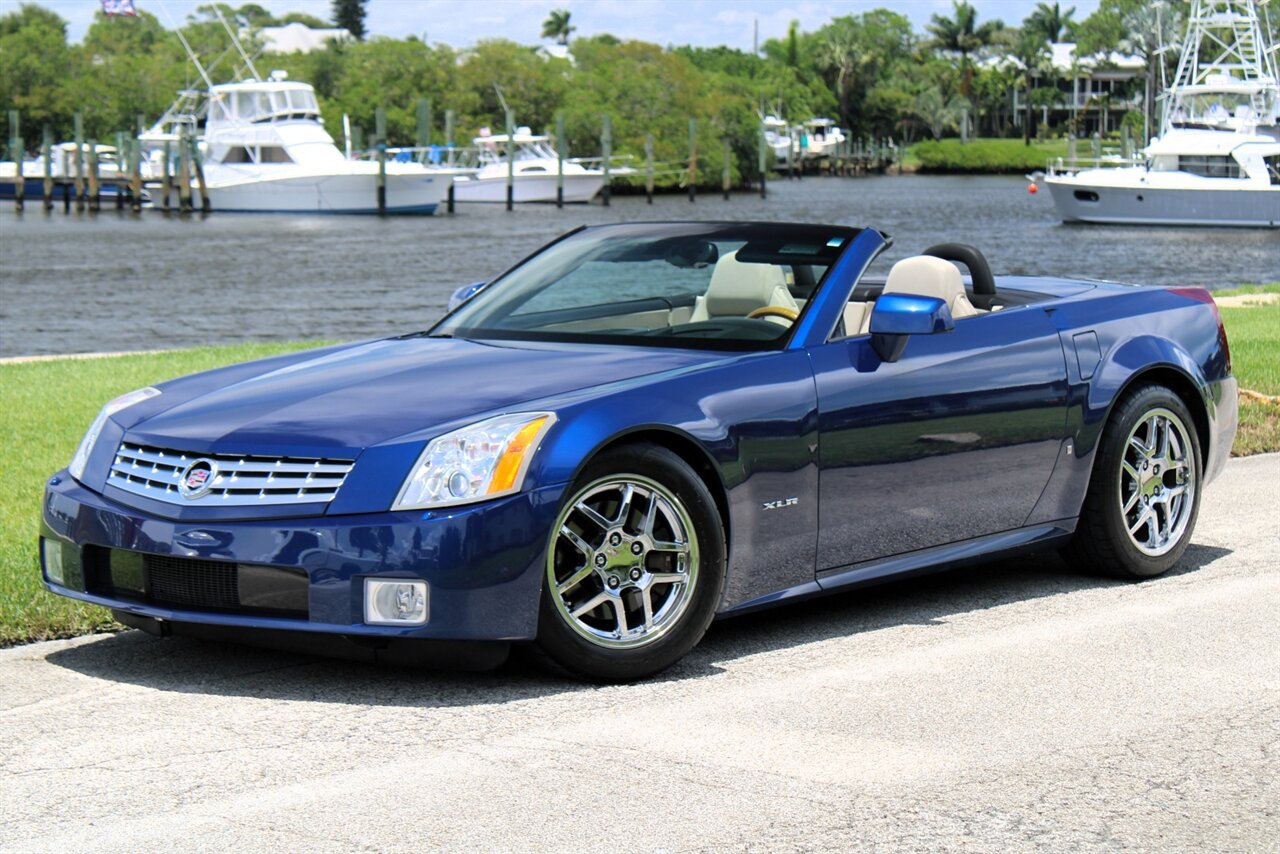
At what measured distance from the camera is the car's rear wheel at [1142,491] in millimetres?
7102

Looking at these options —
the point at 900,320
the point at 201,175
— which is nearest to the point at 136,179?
the point at 201,175

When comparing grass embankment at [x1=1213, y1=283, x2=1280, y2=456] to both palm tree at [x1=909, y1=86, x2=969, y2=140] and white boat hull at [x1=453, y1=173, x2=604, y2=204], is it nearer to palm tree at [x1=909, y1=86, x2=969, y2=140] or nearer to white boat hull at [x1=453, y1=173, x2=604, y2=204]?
white boat hull at [x1=453, y1=173, x2=604, y2=204]

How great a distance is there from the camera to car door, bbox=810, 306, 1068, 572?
6.14m

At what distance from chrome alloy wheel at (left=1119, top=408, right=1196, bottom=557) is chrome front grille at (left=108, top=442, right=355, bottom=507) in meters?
3.28

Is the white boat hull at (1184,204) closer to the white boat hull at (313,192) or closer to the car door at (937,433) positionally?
the white boat hull at (313,192)

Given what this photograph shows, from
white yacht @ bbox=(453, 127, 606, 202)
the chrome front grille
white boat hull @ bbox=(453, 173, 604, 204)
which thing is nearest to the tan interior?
the chrome front grille

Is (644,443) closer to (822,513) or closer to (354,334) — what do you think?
(822,513)

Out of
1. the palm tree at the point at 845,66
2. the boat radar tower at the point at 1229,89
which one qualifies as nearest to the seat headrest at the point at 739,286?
the boat radar tower at the point at 1229,89

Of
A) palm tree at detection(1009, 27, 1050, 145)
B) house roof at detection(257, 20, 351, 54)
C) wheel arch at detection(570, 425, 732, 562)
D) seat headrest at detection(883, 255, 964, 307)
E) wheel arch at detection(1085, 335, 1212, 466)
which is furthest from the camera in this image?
house roof at detection(257, 20, 351, 54)

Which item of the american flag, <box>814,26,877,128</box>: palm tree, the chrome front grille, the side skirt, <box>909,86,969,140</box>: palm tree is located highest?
<box>814,26,877,128</box>: palm tree

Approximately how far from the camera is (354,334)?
30.5m

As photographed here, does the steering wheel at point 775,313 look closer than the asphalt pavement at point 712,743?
No

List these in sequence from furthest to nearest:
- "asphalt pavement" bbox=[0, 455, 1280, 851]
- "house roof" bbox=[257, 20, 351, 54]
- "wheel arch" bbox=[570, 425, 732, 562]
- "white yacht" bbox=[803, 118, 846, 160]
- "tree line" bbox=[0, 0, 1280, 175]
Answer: "house roof" bbox=[257, 20, 351, 54]
"white yacht" bbox=[803, 118, 846, 160]
"tree line" bbox=[0, 0, 1280, 175]
"wheel arch" bbox=[570, 425, 732, 562]
"asphalt pavement" bbox=[0, 455, 1280, 851]

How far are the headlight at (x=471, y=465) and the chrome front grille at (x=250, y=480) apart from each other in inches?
8.2
